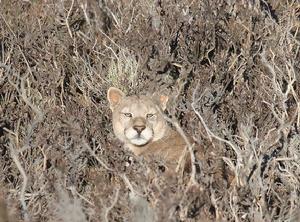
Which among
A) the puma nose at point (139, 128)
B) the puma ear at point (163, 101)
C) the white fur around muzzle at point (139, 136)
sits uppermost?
the puma ear at point (163, 101)

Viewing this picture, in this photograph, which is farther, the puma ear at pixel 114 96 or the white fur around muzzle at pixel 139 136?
the puma ear at pixel 114 96

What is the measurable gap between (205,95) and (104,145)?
4.46 ft

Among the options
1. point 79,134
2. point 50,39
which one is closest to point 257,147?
point 79,134

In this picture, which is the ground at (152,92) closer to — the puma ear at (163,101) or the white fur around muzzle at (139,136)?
the puma ear at (163,101)

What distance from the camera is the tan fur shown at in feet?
22.5

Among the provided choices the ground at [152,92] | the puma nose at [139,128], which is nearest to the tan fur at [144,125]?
the puma nose at [139,128]

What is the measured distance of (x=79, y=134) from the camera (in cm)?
612

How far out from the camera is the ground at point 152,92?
5367 millimetres

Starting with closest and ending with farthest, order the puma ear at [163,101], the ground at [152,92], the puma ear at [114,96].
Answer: the ground at [152,92] < the puma ear at [163,101] < the puma ear at [114,96]

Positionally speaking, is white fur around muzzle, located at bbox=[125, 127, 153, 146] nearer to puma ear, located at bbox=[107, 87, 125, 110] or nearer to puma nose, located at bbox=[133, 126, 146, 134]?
puma nose, located at bbox=[133, 126, 146, 134]

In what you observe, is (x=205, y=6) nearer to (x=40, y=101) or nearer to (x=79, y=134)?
(x=40, y=101)

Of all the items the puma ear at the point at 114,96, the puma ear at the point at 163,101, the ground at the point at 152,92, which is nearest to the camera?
the ground at the point at 152,92

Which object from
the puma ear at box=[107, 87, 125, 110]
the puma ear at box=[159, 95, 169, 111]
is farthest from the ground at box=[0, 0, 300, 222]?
the puma ear at box=[107, 87, 125, 110]

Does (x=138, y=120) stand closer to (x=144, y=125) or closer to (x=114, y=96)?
(x=144, y=125)
